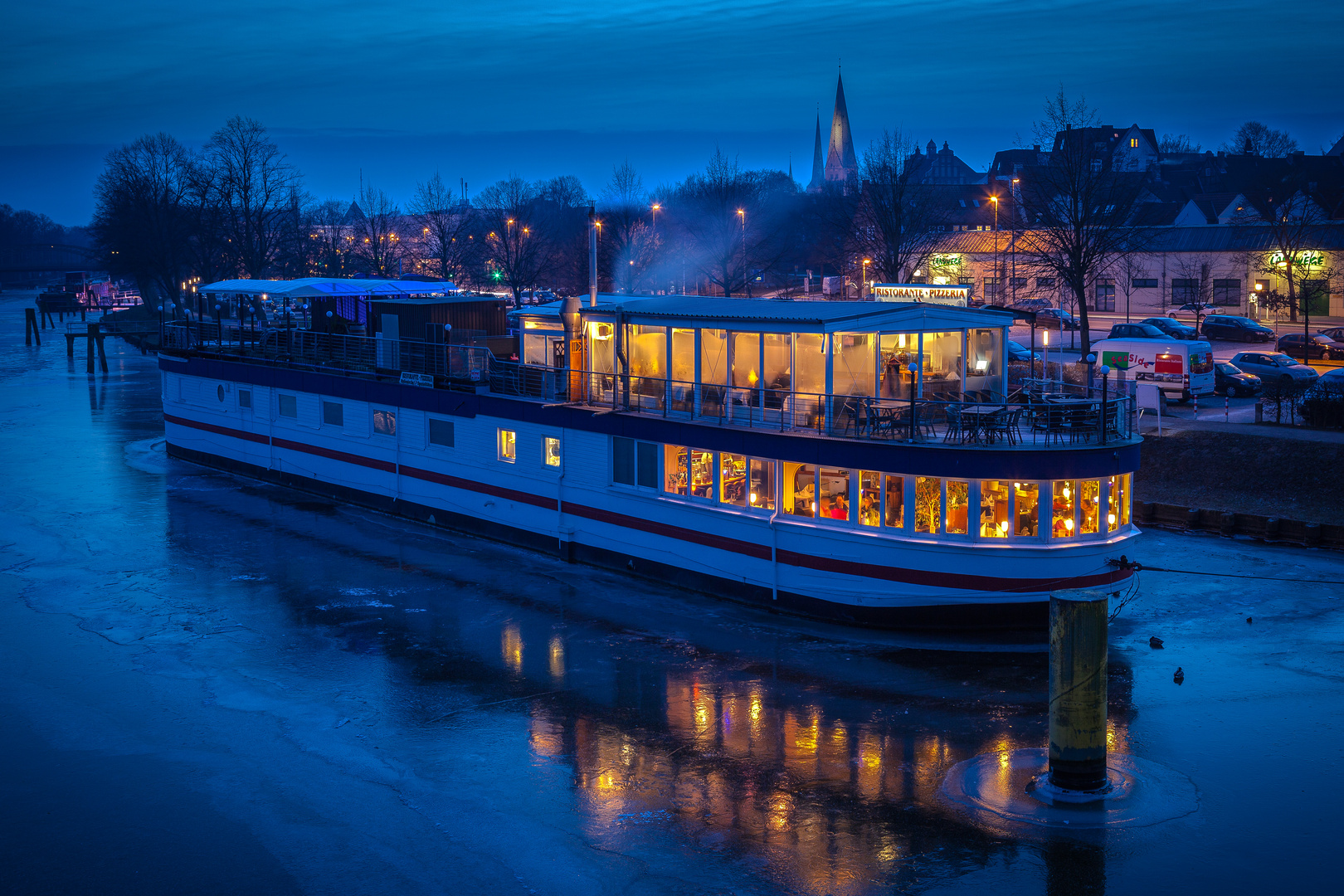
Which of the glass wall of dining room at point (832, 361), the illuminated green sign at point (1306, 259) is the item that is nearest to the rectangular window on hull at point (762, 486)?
the glass wall of dining room at point (832, 361)

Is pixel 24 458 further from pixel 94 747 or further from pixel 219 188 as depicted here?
pixel 219 188

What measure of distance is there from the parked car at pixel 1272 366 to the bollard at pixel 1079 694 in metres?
34.5

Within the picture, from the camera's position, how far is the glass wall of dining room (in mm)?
24891

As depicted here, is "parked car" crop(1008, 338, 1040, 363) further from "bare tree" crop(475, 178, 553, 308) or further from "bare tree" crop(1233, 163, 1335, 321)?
"bare tree" crop(475, 178, 553, 308)

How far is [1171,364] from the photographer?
44.4 m

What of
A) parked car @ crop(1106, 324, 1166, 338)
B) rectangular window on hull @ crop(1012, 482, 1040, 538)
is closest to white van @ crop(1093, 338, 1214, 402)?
Result: parked car @ crop(1106, 324, 1166, 338)

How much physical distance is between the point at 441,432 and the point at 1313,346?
42541 mm

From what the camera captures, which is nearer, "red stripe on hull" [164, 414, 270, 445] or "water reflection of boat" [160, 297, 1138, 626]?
"water reflection of boat" [160, 297, 1138, 626]

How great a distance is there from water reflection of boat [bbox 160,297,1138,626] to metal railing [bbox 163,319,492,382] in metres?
0.19

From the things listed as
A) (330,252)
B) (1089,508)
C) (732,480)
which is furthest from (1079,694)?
(330,252)

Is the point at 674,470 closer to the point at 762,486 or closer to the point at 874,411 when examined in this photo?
the point at 762,486

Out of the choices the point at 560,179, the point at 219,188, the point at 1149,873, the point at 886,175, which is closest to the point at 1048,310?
the point at 886,175

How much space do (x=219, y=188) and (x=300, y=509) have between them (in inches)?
2920

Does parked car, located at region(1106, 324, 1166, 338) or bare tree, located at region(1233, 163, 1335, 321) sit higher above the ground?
bare tree, located at region(1233, 163, 1335, 321)
